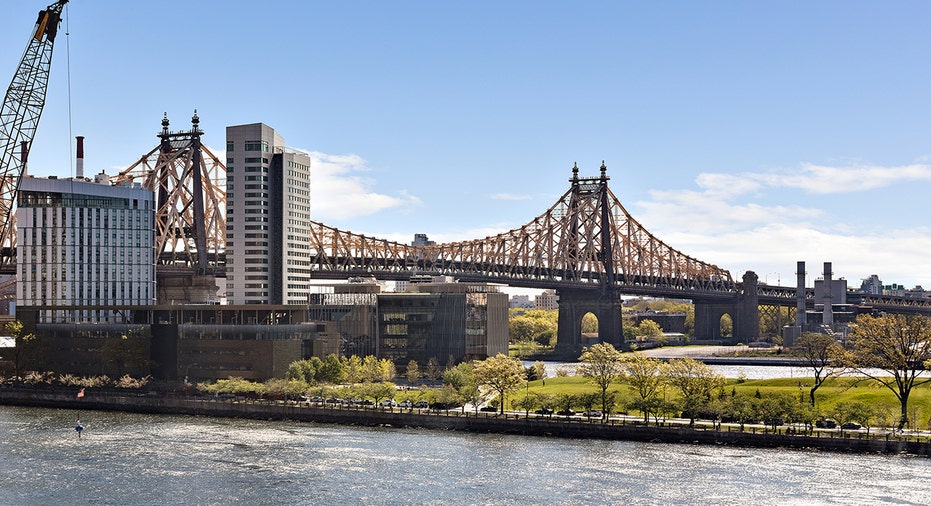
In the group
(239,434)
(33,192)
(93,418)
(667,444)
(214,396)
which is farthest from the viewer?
(33,192)

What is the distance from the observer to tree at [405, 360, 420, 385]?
15785 cm

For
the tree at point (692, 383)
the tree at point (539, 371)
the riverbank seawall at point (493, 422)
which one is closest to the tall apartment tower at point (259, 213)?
the riverbank seawall at point (493, 422)

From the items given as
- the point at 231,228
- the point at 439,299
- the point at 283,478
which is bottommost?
the point at 283,478

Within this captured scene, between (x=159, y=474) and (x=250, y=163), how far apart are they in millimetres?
80226

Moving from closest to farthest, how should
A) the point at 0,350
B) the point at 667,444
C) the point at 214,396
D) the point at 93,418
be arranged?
the point at 667,444 → the point at 93,418 → the point at 214,396 → the point at 0,350

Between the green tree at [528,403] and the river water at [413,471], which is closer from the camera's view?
the river water at [413,471]

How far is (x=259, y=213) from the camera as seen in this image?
167m

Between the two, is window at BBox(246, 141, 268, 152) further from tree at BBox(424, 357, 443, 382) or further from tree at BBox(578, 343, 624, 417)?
tree at BBox(578, 343, 624, 417)

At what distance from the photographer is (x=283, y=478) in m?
90.2

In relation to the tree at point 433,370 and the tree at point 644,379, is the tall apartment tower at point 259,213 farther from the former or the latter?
the tree at point 644,379

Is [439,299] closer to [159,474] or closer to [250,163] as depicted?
[250,163]

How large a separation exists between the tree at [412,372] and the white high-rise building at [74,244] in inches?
1822

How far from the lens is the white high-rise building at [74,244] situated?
175 meters

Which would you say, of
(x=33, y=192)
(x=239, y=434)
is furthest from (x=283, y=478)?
(x=33, y=192)
